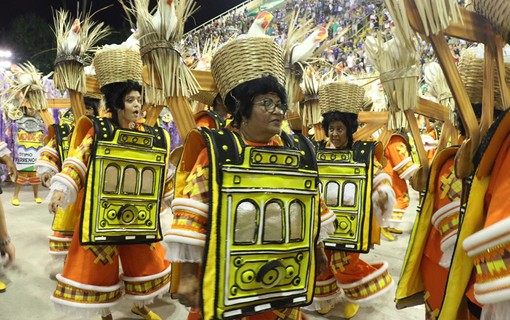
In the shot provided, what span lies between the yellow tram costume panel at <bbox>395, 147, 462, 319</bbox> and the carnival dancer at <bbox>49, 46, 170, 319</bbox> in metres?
1.51

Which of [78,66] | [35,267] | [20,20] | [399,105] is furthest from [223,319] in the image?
[20,20]

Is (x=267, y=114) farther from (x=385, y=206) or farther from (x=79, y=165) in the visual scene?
(x=385, y=206)

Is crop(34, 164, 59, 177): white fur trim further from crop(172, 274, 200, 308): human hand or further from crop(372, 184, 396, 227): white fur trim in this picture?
crop(372, 184, 396, 227): white fur trim

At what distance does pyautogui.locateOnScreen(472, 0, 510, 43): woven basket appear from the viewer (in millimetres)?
1148

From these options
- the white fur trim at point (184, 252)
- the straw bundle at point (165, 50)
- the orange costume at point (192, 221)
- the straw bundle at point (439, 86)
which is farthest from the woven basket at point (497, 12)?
the straw bundle at point (439, 86)

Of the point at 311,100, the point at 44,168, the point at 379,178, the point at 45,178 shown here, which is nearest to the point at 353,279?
the point at 379,178

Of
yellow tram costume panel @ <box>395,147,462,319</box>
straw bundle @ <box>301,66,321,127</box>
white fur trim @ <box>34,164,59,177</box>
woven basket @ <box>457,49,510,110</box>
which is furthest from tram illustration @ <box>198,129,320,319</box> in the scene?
white fur trim @ <box>34,164,59,177</box>

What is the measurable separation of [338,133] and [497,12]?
5.55 feet

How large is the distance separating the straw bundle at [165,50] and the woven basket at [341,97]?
1048 millimetres

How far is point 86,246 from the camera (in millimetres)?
2441

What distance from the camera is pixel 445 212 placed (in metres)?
1.77

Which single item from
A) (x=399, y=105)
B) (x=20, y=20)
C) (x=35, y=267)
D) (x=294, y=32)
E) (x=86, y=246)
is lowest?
(x=35, y=267)

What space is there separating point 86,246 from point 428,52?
7678mm

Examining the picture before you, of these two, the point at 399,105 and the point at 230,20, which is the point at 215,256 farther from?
Result: the point at 230,20
